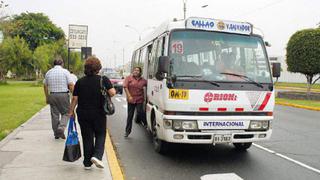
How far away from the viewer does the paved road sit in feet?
21.8

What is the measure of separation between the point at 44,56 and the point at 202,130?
43392mm

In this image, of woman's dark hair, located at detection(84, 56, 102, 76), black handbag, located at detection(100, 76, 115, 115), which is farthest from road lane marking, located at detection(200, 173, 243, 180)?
woman's dark hair, located at detection(84, 56, 102, 76)

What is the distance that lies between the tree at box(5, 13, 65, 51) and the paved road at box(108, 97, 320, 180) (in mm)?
64805

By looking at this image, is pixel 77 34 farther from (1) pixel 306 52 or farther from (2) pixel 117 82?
(1) pixel 306 52

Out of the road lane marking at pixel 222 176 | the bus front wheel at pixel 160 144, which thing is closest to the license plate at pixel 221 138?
the road lane marking at pixel 222 176

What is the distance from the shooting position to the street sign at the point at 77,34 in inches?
816

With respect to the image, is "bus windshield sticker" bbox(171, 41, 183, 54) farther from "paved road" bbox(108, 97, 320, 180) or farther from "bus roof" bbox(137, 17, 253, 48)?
"paved road" bbox(108, 97, 320, 180)

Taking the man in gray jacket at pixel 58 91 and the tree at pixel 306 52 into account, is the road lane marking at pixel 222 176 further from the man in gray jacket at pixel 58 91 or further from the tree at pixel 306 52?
the tree at pixel 306 52

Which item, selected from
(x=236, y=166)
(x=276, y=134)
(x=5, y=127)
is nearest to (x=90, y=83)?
(x=236, y=166)

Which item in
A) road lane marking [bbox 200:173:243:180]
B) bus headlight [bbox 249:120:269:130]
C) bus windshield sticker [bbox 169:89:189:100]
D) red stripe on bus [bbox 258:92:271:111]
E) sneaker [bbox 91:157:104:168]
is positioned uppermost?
bus windshield sticker [bbox 169:89:189:100]

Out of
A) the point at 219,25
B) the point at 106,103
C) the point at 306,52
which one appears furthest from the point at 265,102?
the point at 306,52

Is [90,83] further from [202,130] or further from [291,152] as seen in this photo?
[291,152]

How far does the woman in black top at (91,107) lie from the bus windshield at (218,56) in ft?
4.60

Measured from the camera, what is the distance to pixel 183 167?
7.09 m
